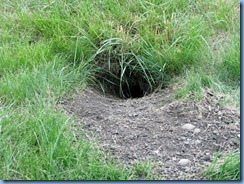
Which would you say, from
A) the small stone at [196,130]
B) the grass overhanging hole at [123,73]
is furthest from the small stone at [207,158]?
the grass overhanging hole at [123,73]

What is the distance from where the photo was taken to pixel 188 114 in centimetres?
354

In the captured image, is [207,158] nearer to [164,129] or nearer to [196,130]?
[196,130]

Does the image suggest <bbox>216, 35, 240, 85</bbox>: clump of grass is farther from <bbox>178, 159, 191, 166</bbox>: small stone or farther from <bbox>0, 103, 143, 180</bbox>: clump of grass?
<bbox>0, 103, 143, 180</bbox>: clump of grass

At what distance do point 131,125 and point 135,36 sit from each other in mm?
1018

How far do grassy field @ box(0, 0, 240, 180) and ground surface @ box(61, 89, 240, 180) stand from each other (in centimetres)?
10

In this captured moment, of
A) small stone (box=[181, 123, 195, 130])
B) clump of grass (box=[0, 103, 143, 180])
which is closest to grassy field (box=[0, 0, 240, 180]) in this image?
clump of grass (box=[0, 103, 143, 180])

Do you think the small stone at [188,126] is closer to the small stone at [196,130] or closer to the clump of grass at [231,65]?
the small stone at [196,130]

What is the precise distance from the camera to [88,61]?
4199 millimetres

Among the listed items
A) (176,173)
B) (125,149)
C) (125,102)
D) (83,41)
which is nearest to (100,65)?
(83,41)

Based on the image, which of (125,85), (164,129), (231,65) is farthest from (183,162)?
(125,85)

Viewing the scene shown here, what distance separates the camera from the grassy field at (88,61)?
315 centimetres

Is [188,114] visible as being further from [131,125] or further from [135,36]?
[135,36]

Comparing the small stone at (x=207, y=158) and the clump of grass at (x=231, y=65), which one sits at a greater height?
the clump of grass at (x=231, y=65)

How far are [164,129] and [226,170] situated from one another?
2.02 ft
